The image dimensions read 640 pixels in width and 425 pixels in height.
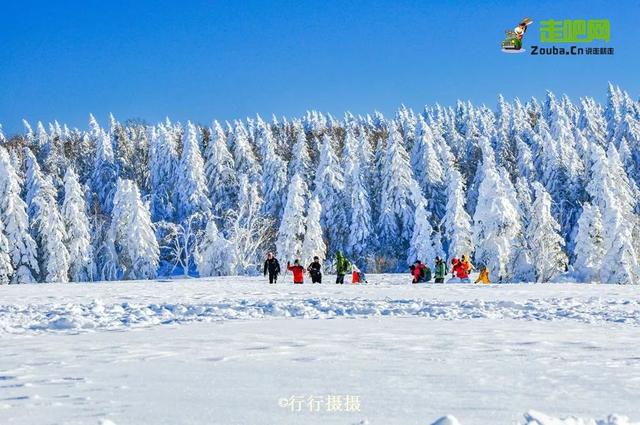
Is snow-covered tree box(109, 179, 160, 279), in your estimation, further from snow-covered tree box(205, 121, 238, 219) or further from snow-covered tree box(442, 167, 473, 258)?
snow-covered tree box(442, 167, 473, 258)

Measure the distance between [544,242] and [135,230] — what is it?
31.4m

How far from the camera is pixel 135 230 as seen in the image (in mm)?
53250

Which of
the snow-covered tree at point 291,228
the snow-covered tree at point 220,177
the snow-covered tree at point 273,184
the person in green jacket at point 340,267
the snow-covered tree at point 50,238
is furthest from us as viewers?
the snow-covered tree at point 220,177

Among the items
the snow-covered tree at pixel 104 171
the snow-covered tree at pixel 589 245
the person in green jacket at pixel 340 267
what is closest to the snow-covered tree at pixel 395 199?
the snow-covered tree at pixel 589 245

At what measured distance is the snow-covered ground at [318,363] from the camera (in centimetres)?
538

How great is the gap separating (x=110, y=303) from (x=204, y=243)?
33.3 metres

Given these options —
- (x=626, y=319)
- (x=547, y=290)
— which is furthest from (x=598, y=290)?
(x=626, y=319)

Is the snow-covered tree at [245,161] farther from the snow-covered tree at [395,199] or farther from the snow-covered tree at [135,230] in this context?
the snow-covered tree at [135,230]

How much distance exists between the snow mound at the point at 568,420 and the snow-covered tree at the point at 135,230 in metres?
50.6

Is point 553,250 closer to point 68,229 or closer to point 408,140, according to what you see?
point 68,229

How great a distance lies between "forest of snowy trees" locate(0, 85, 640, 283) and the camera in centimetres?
4188

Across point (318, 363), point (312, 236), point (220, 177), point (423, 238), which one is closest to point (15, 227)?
point (312, 236)

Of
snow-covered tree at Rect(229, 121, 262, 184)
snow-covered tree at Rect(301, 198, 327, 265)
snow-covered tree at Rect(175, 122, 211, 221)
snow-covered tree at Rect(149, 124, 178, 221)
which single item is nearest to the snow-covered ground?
snow-covered tree at Rect(301, 198, 327, 265)

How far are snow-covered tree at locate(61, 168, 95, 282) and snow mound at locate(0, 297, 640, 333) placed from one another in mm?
37125
